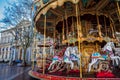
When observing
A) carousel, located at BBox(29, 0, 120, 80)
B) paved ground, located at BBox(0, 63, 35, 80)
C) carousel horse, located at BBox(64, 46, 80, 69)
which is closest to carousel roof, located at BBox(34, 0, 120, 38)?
carousel, located at BBox(29, 0, 120, 80)

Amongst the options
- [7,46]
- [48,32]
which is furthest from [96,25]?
[7,46]

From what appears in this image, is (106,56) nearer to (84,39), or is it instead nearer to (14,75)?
(84,39)

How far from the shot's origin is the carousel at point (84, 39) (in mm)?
7648

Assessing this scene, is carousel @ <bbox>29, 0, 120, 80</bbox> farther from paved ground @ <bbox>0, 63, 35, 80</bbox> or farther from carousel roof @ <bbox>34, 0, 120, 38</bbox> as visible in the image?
paved ground @ <bbox>0, 63, 35, 80</bbox>

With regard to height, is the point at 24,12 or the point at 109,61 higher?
the point at 24,12

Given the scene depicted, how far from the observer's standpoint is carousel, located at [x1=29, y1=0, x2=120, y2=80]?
25.1ft

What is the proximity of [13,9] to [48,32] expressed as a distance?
11.4 meters

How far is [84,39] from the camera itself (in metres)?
8.92

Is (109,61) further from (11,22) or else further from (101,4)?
(11,22)

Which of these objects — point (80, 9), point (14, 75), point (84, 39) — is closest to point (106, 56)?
point (84, 39)

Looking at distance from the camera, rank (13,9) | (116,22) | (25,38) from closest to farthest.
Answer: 1. (116,22)
2. (13,9)
3. (25,38)

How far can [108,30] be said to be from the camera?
10.8m

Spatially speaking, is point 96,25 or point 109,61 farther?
point 96,25

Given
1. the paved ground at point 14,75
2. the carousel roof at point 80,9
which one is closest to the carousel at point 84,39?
the carousel roof at point 80,9
